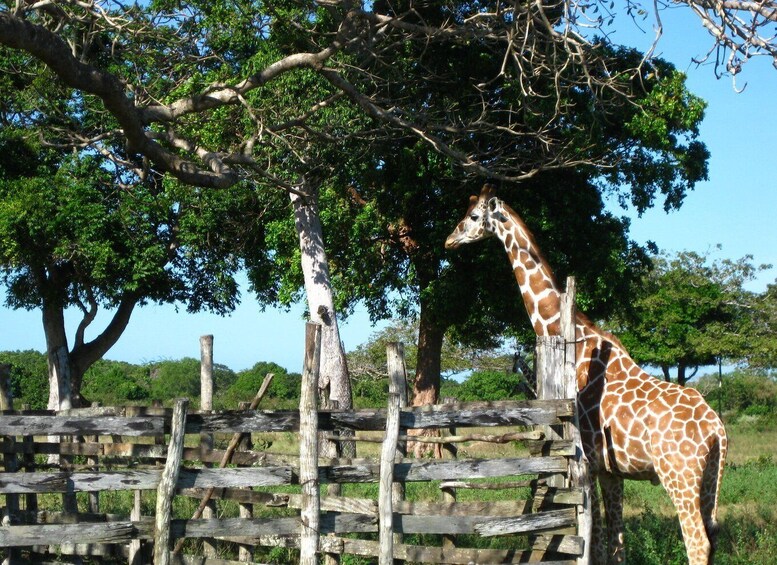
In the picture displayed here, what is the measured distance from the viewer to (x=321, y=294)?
1828 centimetres

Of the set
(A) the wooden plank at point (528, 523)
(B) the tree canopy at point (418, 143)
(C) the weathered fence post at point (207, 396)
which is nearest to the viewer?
(A) the wooden plank at point (528, 523)

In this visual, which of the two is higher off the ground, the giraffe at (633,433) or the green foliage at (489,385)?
the green foliage at (489,385)

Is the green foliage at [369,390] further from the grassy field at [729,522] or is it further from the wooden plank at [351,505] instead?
the wooden plank at [351,505]

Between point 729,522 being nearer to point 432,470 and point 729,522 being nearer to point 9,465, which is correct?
point 432,470

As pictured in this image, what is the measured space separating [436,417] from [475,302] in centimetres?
1102

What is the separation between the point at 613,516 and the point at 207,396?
4.16m

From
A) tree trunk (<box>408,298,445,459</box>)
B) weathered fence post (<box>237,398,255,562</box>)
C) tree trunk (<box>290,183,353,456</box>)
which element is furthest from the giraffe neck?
tree trunk (<box>408,298,445,459</box>)

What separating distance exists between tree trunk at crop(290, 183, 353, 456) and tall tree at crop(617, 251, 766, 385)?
20.5 m

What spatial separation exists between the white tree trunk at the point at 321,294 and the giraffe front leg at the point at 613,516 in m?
8.67

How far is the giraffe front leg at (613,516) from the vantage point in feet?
31.2

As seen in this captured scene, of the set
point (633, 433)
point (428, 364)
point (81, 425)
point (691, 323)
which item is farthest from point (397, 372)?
point (691, 323)

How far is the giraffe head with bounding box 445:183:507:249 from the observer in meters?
11.2

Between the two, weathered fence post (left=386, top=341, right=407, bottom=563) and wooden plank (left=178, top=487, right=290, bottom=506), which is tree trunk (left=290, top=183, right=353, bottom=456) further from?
weathered fence post (left=386, top=341, right=407, bottom=563)

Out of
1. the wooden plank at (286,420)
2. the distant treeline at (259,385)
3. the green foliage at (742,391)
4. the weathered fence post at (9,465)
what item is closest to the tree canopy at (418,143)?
the weathered fence post at (9,465)
